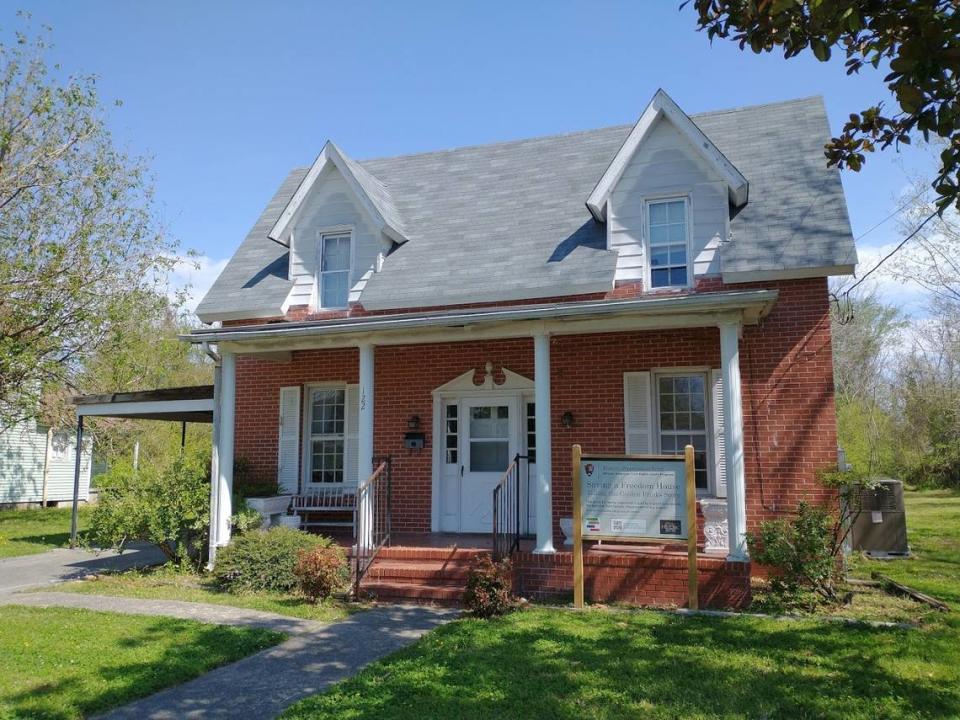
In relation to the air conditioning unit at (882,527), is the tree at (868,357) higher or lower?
higher

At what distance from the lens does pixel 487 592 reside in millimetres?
8188

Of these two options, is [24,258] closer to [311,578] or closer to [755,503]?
[311,578]

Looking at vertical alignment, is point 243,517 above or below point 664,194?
below

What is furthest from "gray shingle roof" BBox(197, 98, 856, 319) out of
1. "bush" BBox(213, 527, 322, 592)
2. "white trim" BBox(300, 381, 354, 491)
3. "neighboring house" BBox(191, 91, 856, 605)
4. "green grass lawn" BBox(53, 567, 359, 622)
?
"green grass lawn" BBox(53, 567, 359, 622)

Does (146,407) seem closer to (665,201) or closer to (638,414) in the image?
(638,414)

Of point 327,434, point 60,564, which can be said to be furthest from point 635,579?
point 60,564

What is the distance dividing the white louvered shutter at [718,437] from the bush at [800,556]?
1468 millimetres

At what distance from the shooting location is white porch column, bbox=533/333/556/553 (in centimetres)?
930

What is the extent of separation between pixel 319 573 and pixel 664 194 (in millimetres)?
7579

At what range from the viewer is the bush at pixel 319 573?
895cm

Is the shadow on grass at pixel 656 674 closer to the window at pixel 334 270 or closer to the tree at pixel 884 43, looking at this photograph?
the tree at pixel 884 43

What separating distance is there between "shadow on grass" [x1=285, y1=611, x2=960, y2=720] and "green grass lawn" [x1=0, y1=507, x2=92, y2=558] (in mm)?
8285

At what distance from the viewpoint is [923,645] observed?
22.1ft

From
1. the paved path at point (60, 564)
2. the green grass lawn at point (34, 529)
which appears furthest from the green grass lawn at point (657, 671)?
the green grass lawn at point (34, 529)
